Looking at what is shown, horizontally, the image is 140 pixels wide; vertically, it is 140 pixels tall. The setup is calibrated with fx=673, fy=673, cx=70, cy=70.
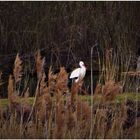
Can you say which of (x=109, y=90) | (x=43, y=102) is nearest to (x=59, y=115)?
(x=43, y=102)

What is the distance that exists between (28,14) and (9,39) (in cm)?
46

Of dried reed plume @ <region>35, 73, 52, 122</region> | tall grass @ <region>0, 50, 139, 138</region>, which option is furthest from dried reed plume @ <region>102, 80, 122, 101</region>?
dried reed plume @ <region>35, 73, 52, 122</region>

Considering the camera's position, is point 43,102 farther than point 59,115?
Yes

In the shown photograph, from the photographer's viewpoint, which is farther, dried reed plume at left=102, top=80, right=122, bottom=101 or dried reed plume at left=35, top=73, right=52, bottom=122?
dried reed plume at left=35, top=73, right=52, bottom=122

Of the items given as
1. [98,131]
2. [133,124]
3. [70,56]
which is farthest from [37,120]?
[70,56]

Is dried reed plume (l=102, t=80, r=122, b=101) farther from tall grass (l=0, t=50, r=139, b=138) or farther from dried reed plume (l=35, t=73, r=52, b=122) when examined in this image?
dried reed plume (l=35, t=73, r=52, b=122)

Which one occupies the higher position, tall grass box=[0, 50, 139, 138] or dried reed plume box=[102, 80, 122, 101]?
dried reed plume box=[102, 80, 122, 101]

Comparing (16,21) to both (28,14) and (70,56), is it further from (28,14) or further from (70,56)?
(70,56)

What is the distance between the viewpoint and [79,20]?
31.0 feet

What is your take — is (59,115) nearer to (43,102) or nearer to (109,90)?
(43,102)

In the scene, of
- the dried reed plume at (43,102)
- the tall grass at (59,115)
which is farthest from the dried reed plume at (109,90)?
the dried reed plume at (43,102)

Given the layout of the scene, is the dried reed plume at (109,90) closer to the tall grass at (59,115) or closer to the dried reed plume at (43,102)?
the tall grass at (59,115)

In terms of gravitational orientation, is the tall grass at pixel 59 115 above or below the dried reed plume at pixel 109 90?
below

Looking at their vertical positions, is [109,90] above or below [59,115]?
above
